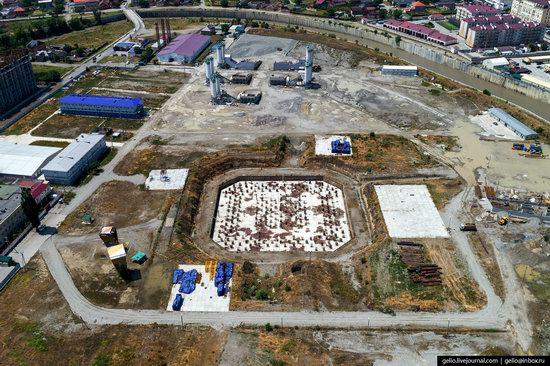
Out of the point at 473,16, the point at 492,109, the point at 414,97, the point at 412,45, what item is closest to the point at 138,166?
the point at 414,97

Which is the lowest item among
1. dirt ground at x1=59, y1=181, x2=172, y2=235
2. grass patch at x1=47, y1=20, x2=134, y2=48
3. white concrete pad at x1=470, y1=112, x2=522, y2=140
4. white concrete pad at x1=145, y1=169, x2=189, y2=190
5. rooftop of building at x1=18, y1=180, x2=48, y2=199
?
dirt ground at x1=59, y1=181, x2=172, y2=235

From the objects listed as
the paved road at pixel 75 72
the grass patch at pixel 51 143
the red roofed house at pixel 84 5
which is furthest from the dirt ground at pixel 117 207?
the red roofed house at pixel 84 5

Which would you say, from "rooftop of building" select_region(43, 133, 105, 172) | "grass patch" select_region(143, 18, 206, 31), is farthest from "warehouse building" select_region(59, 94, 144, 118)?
"grass patch" select_region(143, 18, 206, 31)

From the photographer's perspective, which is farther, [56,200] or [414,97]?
[414,97]

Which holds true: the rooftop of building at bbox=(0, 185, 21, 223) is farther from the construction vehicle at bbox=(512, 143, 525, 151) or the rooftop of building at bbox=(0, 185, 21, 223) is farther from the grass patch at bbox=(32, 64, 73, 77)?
the construction vehicle at bbox=(512, 143, 525, 151)

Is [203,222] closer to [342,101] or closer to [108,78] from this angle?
[342,101]

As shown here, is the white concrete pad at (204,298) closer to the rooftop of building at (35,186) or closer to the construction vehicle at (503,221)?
the rooftop of building at (35,186)
